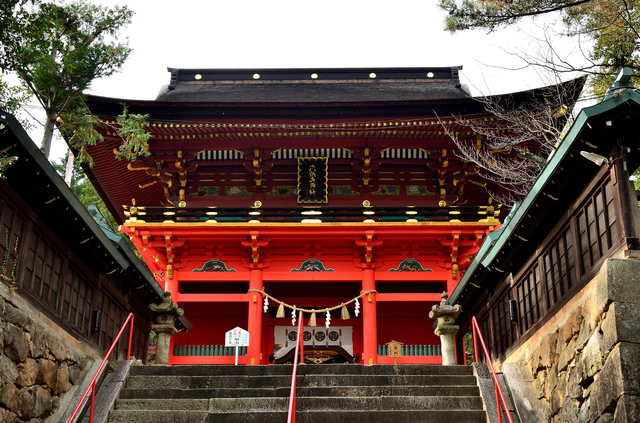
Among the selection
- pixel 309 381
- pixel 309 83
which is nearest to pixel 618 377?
pixel 309 381

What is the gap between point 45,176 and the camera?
8336 mm

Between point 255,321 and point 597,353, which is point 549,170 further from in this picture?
point 255,321

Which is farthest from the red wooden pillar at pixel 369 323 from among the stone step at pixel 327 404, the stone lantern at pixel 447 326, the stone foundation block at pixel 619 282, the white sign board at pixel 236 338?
the stone foundation block at pixel 619 282

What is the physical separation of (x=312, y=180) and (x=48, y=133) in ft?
31.6

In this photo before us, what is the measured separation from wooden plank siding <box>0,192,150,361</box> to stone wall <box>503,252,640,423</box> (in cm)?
616

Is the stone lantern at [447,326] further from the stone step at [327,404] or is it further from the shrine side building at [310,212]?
the shrine side building at [310,212]

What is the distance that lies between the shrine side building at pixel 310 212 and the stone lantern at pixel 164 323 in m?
3.13

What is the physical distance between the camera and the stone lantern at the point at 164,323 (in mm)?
12320

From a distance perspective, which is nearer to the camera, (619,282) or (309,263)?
(619,282)

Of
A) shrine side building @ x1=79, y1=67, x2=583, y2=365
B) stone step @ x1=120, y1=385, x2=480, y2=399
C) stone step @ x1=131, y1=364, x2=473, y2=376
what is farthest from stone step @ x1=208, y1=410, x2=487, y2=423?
shrine side building @ x1=79, y1=67, x2=583, y2=365

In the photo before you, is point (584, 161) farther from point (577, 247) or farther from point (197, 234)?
point (197, 234)

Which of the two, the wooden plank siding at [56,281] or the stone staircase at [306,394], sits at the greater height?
the wooden plank siding at [56,281]

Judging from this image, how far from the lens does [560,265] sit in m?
8.50

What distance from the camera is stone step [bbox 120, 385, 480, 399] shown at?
9.18m
